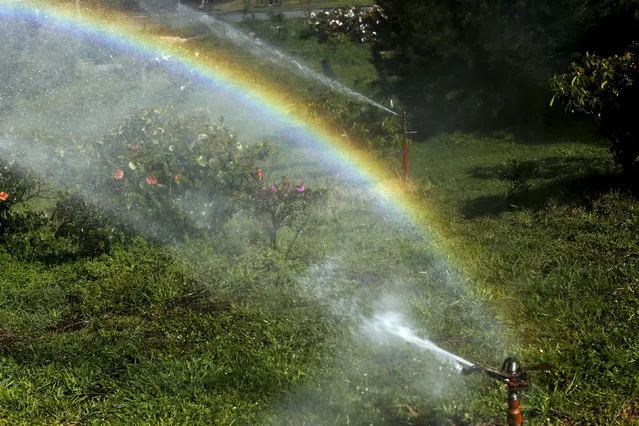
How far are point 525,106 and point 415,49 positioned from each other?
2206 millimetres

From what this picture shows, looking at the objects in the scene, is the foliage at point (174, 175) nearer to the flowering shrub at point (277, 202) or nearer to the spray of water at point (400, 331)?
the flowering shrub at point (277, 202)

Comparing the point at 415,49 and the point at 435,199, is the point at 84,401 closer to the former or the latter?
the point at 435,199

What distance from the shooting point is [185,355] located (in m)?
3.85

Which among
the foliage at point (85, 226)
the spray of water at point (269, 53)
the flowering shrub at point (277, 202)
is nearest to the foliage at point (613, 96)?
the flowering shrub at point (277, 202)

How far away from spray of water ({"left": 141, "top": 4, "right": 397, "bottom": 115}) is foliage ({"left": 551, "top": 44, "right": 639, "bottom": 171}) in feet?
19.2

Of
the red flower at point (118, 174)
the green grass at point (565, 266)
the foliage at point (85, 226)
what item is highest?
the red flower at point (118, 174)

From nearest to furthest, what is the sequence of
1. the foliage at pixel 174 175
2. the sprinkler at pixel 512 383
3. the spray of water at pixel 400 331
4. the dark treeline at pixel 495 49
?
the sprinkler at pixel 512 383 → the spray of water at pixel 400 331 → the foliage at pixel 174 175 → the dark treeline at pixel 495 49

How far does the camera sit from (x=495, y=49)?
11.6 m

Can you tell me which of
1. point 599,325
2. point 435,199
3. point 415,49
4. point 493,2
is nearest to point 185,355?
point 599,325

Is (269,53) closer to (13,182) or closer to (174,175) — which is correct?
(13,182)

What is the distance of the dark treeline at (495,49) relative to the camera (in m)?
11.0

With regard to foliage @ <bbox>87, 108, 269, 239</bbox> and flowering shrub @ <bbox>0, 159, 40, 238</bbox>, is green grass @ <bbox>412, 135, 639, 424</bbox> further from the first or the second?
flowering shrub @ <bbox>0, 159, 40, 238</bbox>

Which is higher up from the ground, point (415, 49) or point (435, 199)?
point (415, 49)

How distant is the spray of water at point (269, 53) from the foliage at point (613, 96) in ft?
19.2
